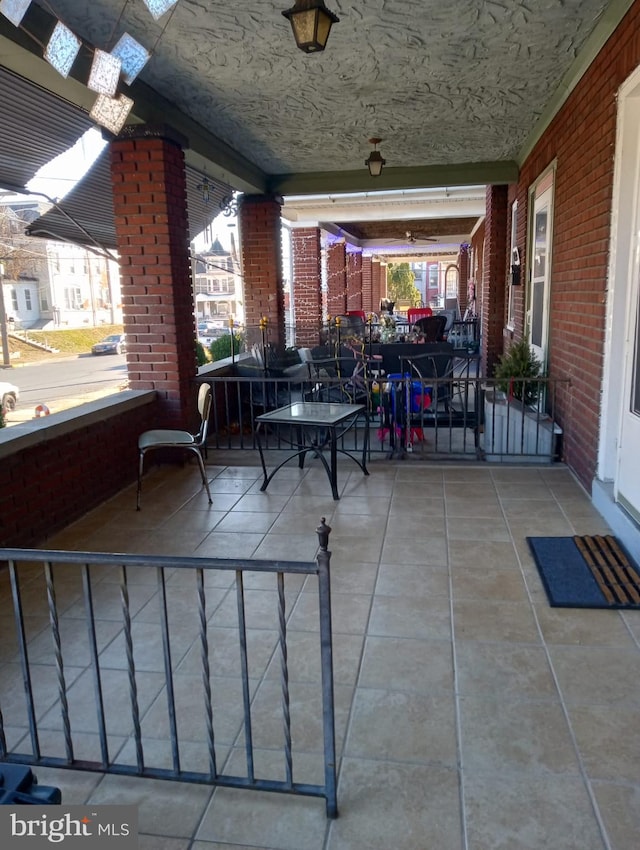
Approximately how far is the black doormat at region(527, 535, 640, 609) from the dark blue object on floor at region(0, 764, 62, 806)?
2069 millimetres

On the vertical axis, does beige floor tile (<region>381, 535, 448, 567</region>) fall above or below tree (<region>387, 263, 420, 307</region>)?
below

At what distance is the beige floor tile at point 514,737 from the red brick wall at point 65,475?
8.05 feet

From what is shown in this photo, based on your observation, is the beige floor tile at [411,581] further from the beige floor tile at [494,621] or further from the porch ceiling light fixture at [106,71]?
the porch ceiling light fixture at [106,71]

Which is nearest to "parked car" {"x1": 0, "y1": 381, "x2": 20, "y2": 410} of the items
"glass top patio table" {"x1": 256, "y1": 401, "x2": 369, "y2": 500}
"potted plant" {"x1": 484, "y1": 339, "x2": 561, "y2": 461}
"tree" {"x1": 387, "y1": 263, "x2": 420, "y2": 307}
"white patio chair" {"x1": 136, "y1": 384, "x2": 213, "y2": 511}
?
"white patio chair" {"x1": 136, "y1": 384, "x2": 213, "y2": 511}

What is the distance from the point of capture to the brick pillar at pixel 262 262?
7531 millimetres

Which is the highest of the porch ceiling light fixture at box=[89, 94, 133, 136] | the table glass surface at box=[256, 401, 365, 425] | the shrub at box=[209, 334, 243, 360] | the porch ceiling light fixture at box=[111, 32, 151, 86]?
the porch ceiling light fixture at box=[111, 32, 151, 86]

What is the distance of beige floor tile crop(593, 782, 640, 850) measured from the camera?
1.52m

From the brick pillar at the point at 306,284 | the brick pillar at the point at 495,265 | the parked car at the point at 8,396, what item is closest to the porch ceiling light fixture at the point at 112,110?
the brick pillar at the point at 495,265

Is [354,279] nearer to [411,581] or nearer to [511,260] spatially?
[511,260]

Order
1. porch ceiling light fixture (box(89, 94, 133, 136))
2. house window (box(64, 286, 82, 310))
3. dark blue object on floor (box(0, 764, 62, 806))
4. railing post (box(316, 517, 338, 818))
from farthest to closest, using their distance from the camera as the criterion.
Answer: house window (box(64, 286, 82, 310)) → porch ceiling light fixture (box(89, 94, 133, 136)) → railing post (box(316, 517, 338, 818)) → dark blue object on floor (box(0, 764, 62, 806))

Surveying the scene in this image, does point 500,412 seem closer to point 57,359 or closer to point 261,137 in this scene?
point 261,137

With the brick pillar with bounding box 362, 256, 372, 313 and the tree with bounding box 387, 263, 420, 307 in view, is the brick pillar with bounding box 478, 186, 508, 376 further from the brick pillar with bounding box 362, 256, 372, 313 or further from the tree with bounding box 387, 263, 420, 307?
the tree with bounding box 387, 263, 420, 307

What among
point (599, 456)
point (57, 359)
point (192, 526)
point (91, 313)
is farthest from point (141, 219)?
point (91, 313)

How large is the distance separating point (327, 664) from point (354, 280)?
16284 mm
